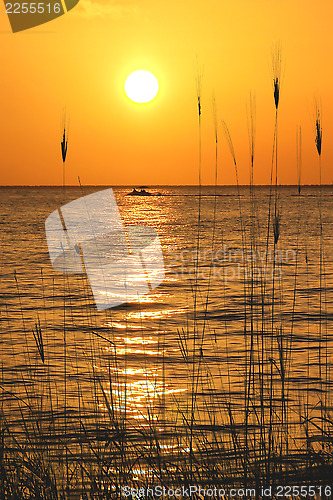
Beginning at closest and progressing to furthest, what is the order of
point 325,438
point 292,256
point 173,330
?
point 325,438
point 173,330
point 292,256

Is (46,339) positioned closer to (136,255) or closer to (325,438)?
(325,438)

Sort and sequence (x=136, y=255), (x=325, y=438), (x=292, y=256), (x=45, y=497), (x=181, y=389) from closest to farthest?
(x=45, y=497) → (x=325, y=438) → (x=181, y=389) → (x=292, y=256) → (x=136, y=255)

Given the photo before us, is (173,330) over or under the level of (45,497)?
under

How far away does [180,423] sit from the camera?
5.46 meters

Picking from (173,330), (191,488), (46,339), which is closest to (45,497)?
(191,488)

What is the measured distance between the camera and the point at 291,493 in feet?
10.2

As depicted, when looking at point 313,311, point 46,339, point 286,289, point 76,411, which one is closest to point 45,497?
point 76,411

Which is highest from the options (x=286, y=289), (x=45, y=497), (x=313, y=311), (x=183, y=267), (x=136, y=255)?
(x=45, y=497)

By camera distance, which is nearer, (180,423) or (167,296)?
(180,423)

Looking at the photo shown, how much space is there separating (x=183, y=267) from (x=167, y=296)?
6.85m

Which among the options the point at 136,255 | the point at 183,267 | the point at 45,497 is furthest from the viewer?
the point at 136,255

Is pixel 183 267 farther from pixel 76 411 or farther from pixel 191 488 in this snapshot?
pixel 191 488

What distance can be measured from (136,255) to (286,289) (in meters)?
13.0

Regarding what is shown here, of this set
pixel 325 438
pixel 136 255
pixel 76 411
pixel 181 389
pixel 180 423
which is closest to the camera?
pixel 325 438
